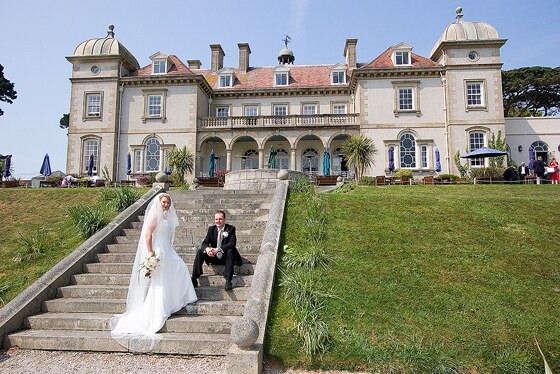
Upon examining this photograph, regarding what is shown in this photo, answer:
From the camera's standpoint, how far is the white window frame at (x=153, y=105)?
96.3ft

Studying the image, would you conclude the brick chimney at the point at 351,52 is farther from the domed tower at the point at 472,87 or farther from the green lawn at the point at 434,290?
the green lawn at the point at 434,290

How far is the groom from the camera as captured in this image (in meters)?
6.54

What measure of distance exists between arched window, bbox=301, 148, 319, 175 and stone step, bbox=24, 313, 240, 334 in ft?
82.2

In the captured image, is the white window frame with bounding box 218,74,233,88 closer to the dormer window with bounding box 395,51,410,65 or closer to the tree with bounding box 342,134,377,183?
the tree with bounding box 342,134,377,183

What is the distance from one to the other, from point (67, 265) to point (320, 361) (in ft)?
16.7

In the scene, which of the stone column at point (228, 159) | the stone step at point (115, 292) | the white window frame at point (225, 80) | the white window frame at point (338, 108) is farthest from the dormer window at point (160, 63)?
the stone step at point (115, 292)

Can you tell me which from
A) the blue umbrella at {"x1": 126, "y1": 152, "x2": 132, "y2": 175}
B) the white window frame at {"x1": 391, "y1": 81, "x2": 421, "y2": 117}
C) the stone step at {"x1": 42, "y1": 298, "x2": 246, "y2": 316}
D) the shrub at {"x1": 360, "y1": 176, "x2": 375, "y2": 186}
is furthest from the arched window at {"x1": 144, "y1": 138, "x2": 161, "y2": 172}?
the stone step at {"x1": 42, "y1": 298, "x2": 246, "y2": 316}

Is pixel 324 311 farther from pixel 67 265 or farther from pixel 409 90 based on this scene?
pixel 409 90

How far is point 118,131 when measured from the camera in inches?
1158

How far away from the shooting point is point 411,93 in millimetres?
28016

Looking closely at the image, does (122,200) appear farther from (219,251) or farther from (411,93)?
(411,93)

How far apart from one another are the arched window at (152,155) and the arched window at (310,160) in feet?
36.2

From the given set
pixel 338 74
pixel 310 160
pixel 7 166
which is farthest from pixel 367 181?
pixel 7 166

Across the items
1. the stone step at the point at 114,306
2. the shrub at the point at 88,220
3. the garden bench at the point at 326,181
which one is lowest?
the stone step at the point at 114,306
